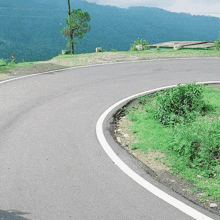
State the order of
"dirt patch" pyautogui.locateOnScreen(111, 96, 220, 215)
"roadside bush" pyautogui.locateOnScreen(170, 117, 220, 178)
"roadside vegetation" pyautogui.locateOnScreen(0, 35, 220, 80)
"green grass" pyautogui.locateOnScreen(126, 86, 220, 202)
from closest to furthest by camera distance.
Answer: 1. "dirt patch" pyautogui.locateOnScreen(111, 96, 220, 215)
2. "green grass" pyautogui.locateOnScreen(126, 86, 220, 202)
3. "roadside bush" pyautogui.locateOnScreen(170, 117, 220, 178)
4. "roadside vegetation" pyautogui.locateOnScreen(0, 35, 220, 80)

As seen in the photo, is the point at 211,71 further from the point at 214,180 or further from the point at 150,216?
the point at 150,216

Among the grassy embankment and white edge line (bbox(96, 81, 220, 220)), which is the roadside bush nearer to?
white edge line (bbox(96, 81, 220, 220))

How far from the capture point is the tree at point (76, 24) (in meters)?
28.4

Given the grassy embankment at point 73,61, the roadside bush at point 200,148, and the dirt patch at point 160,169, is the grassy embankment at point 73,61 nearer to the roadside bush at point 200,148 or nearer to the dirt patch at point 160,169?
the dirt patch at point 160,169

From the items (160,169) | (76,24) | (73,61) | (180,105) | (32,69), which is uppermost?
(76,24)

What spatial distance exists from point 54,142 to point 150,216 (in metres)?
2.98

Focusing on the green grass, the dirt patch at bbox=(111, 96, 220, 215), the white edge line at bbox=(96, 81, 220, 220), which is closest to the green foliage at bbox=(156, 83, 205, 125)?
the green grass

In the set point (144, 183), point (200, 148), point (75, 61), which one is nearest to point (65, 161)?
point (144, 183)

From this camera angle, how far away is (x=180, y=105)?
294 inches

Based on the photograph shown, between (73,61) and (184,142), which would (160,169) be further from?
(73,61)

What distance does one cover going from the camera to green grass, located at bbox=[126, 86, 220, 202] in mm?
4661

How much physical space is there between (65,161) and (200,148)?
8.37ft

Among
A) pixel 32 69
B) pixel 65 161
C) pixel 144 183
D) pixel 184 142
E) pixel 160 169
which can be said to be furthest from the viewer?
pixel 32 69

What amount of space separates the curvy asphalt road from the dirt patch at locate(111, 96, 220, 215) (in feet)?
0.53
